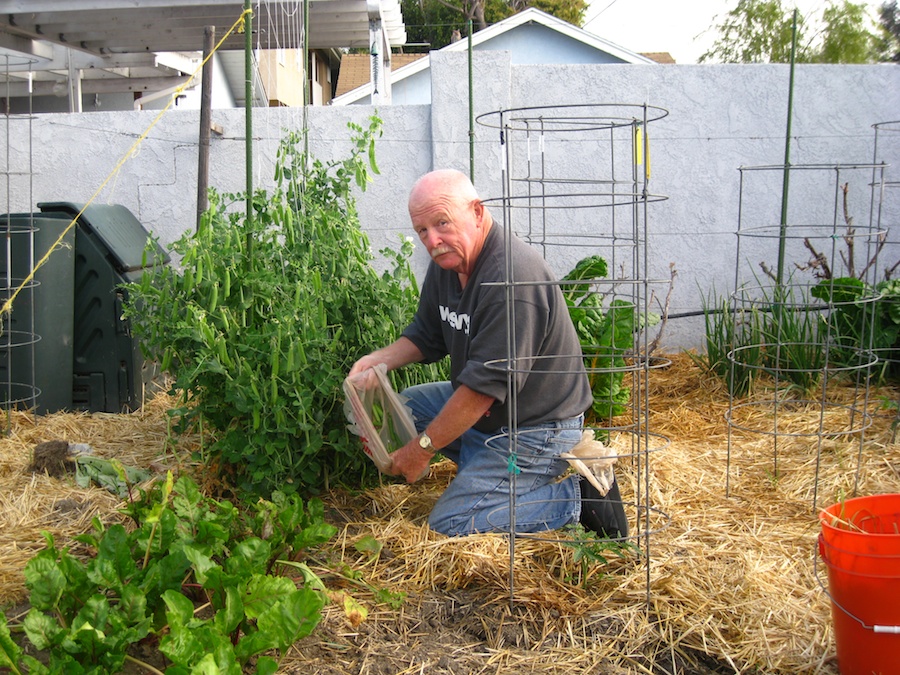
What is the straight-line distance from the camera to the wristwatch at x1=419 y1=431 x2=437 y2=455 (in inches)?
117

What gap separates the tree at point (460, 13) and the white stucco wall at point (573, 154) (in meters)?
21.0

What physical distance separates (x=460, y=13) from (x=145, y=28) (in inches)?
823

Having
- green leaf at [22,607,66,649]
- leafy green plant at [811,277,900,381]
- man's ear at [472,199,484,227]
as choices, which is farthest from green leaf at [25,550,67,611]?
leafy green plant at [811,277,900,381]

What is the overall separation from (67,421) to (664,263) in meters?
3.81

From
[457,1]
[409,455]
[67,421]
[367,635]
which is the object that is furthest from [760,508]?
[457,1]

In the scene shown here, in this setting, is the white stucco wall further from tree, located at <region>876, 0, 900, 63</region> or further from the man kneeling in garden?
tree, located at <region>876, 0, 900, 63</region>

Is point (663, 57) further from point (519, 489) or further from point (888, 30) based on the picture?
point (519, 489)

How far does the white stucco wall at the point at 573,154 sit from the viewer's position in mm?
5688

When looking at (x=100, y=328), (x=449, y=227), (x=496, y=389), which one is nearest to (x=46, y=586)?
(x=496, y=389)

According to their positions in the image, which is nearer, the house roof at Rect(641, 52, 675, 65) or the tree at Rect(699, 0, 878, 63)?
the tree at Rect(699, 0, 878, 63)

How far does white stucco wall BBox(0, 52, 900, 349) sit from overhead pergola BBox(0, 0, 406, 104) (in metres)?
0.86

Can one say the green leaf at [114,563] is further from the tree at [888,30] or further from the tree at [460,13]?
the tree at [460,13]

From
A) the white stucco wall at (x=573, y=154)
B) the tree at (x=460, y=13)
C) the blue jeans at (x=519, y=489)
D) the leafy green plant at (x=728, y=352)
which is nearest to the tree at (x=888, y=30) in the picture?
the white stucco wall at (x=573, y=154)

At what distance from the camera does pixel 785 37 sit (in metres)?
14.8
